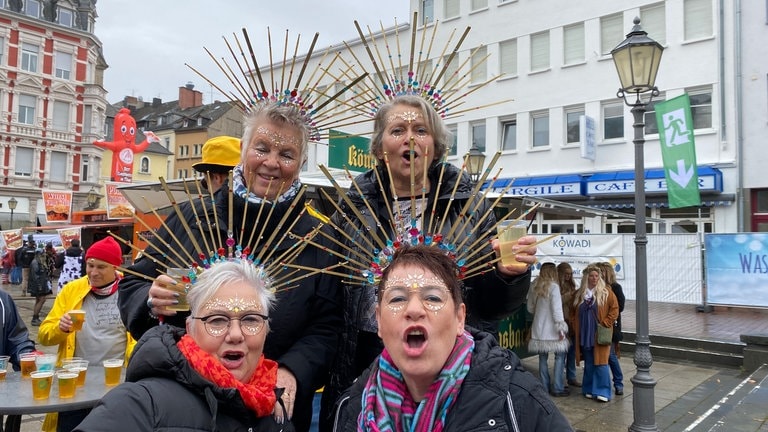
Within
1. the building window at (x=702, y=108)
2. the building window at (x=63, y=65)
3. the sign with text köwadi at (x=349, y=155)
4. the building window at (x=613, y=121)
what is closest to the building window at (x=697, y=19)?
the building window at (x=702, y=108)

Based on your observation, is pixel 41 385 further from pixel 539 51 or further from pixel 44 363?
pixel 539 51

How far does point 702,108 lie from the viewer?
18.5m

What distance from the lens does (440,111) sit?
3.09 meters

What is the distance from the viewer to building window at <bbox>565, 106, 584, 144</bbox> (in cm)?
2130

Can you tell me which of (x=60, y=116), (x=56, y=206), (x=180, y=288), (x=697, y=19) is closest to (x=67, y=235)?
(x=56, y=206)

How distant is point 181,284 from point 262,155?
676 millimetres

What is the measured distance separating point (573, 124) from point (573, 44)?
10.5 feet

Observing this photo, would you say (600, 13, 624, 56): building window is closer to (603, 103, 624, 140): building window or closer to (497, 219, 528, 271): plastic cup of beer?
(603, 103, 624, 140): building window

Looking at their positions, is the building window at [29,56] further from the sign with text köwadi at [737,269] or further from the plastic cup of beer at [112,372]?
the plastic cup of beer at [112,372]

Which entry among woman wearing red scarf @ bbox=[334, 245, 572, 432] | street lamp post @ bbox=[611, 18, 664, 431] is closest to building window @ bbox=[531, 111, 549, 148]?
street lamp post @ bbox=[611, 18, 664, 431]

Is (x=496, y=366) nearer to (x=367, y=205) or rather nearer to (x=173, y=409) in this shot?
(x=367, y=205)

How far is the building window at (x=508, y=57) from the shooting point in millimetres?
23438

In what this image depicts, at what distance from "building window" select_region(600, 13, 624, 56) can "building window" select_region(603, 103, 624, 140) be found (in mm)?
2062

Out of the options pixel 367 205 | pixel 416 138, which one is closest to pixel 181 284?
pixel 367 205
